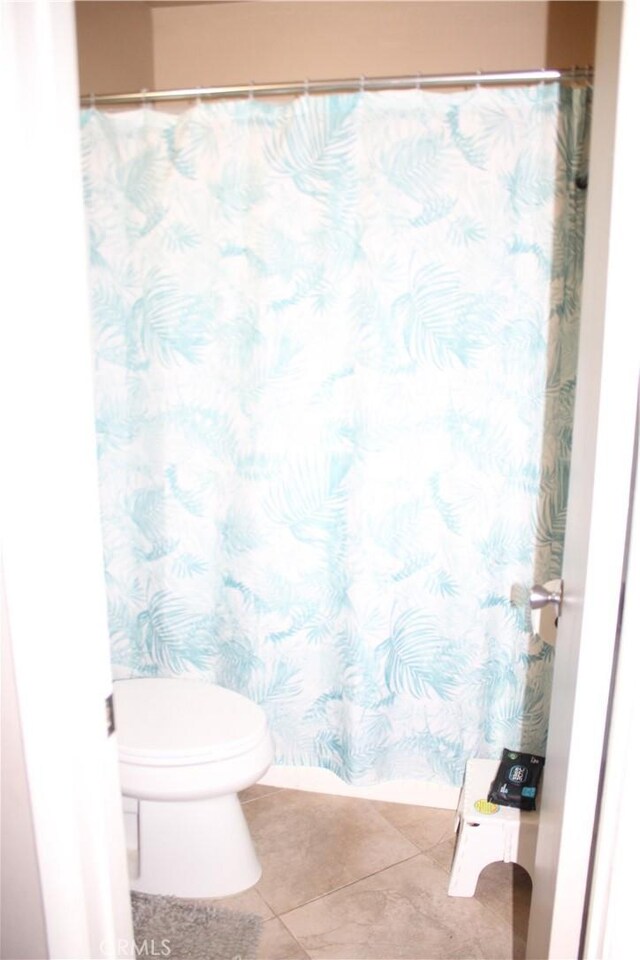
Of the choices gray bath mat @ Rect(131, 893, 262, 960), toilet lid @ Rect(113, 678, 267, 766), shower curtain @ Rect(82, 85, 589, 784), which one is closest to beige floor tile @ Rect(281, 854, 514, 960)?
gray bath mat @ Rect(131, 893, 262, 960)

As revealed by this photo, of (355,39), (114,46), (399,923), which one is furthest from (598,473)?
(114,46)

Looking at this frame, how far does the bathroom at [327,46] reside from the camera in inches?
71.9

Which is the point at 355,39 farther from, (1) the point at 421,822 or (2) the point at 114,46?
(1) the point at 421,822

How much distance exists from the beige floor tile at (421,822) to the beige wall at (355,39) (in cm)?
205

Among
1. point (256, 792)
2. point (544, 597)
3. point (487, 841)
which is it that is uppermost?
point (544, 597)

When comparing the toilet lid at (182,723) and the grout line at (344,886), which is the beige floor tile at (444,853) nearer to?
the grout line at (344,886)

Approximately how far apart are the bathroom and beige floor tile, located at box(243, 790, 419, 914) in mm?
101

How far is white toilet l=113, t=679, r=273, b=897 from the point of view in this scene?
1569mm

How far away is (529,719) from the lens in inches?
75.4

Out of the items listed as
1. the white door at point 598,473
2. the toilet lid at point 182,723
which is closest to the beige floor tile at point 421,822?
the toilet lid at point 182,723

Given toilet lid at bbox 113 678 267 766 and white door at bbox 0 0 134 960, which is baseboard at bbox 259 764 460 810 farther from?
white door at bbox 0 0 134 960

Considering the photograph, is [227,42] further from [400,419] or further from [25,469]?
[25,469]

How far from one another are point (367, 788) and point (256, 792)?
335 mm

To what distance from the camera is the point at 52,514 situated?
2.42 ft
